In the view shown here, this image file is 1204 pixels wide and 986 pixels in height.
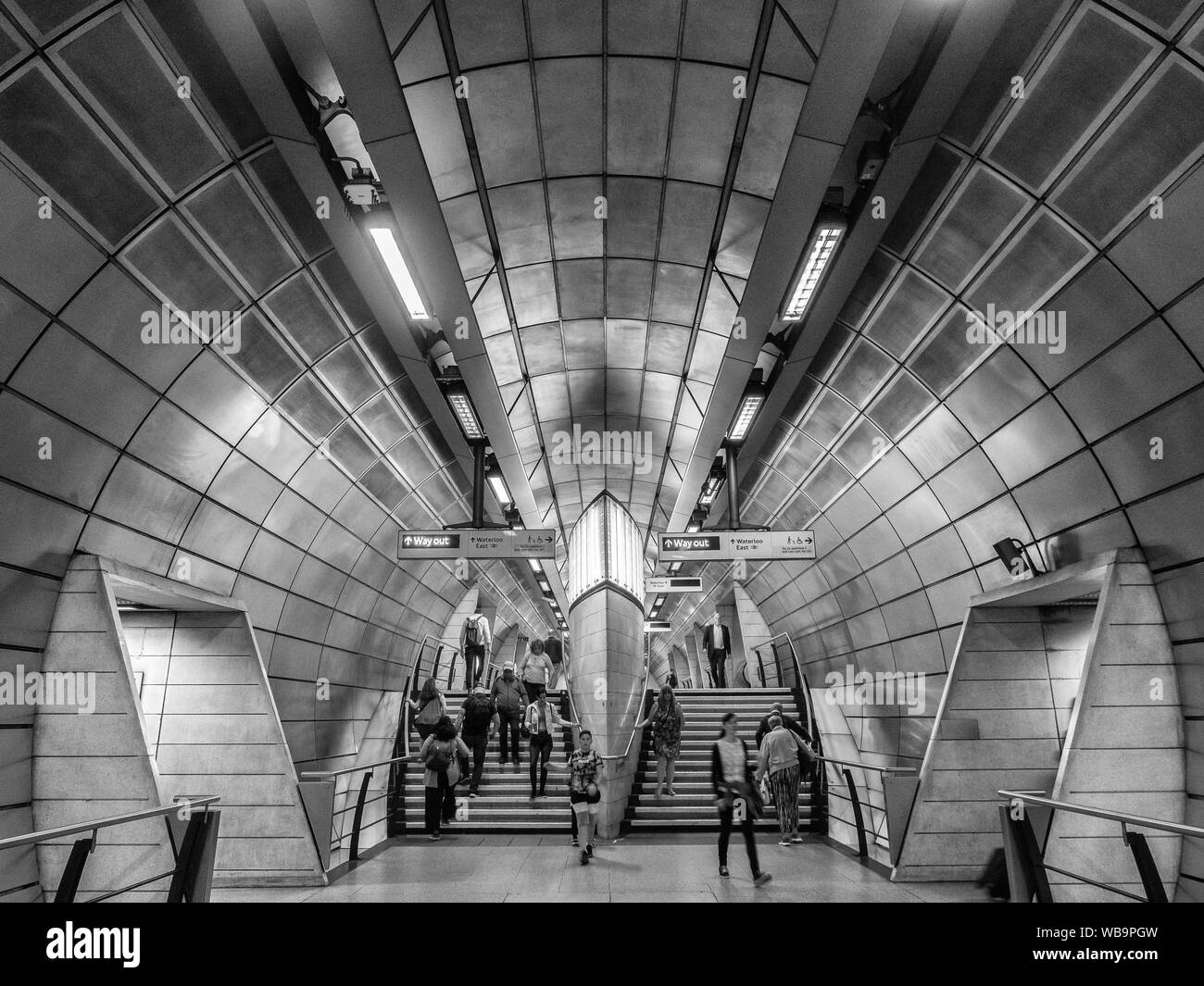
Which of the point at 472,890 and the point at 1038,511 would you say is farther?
the point at 1038,511

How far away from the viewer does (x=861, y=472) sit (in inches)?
471

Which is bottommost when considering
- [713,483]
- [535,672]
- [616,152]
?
[535,672]

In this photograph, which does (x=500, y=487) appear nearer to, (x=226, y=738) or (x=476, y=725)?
(x=476, y=725)

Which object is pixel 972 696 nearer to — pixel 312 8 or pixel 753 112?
pixel 753 112

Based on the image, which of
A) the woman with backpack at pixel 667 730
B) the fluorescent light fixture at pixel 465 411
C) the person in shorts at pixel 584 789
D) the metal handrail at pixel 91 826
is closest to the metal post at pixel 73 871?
the metal handrail at pixel 91 826

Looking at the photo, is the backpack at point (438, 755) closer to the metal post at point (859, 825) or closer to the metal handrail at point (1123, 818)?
the metal post at point (859, 825)

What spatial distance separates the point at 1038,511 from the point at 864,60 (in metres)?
5.98

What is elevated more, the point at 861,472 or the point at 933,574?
the point at 861,472

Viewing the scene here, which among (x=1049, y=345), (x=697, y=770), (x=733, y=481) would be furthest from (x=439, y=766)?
(x=1049, y=345)

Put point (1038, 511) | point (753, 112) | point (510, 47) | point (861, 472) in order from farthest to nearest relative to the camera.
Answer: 1. point (861, 472)
2. point (1038, 511)
3. point (753, 112)
4. point (510, 47)

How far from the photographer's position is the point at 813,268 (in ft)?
24.0

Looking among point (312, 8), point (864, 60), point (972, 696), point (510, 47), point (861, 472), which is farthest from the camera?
point (861, 472)

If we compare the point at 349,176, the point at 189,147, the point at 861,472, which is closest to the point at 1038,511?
the point at 861,472

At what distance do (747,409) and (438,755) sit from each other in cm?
681
